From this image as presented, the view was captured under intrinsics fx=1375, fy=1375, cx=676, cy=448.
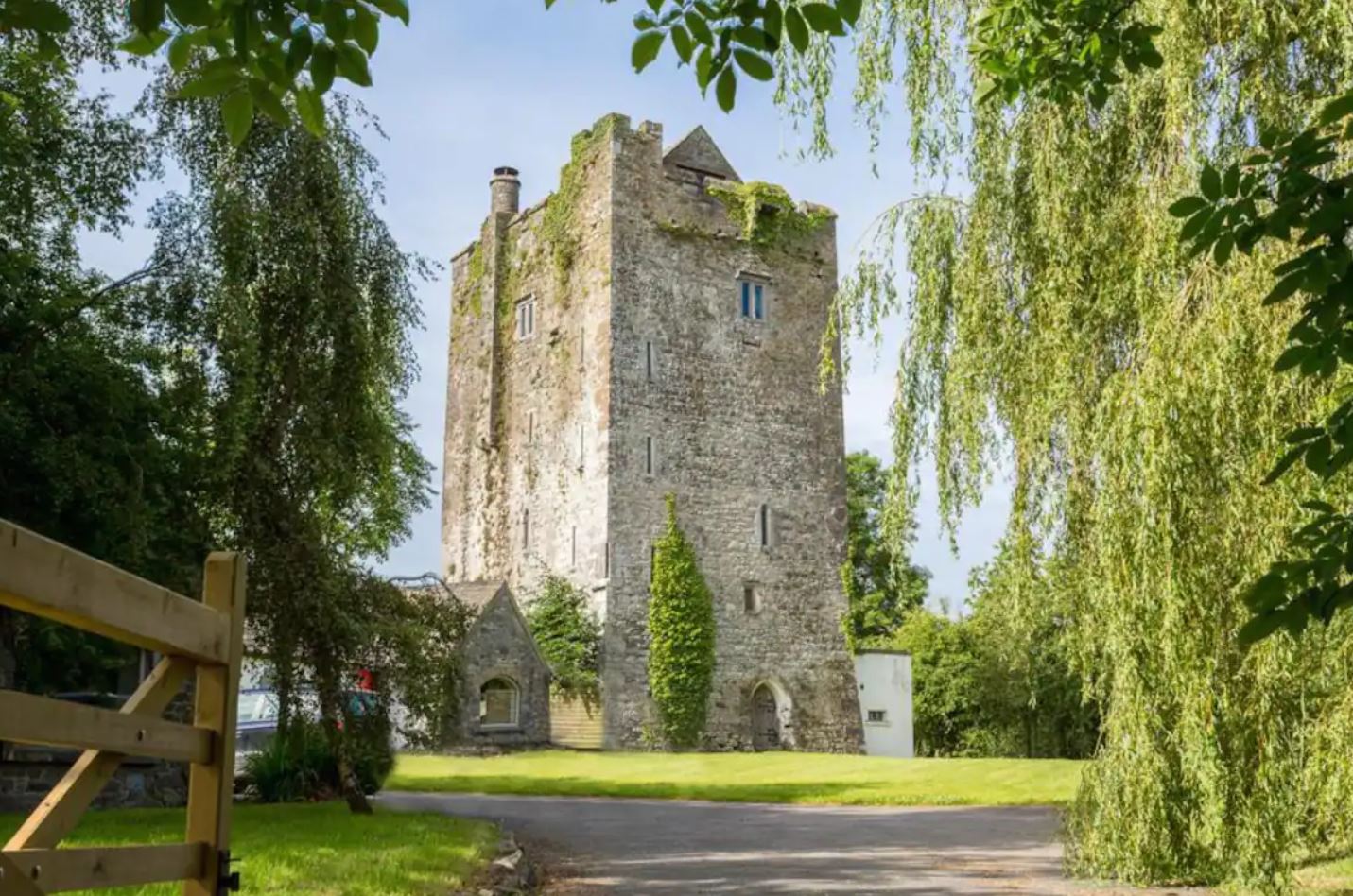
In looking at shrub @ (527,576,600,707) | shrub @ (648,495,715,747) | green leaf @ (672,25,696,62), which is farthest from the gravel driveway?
shrub @ (648,495,715,747)

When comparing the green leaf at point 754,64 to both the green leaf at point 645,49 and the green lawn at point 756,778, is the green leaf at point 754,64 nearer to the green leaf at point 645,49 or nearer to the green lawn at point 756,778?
the green leaf at point 645,49

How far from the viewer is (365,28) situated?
3.79m

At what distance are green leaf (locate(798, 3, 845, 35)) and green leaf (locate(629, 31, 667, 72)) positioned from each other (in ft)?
1.42

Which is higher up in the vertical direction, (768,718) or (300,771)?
(768,718)

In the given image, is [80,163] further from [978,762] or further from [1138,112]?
[978,762]

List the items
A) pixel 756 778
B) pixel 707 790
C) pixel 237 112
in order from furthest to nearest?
pixel 756 778 < pixel 707 790 < pixel 237 112

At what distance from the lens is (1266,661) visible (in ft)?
26.5

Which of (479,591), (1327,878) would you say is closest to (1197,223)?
(1327,878)

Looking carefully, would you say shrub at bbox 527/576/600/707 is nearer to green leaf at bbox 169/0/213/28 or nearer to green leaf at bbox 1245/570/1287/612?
green leaf at bbox 1245/570/1287/612

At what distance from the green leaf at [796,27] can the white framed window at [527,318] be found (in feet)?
111

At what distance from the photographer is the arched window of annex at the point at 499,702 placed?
32.2 m

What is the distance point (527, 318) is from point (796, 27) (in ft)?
113

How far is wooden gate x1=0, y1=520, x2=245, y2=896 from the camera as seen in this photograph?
2.79m

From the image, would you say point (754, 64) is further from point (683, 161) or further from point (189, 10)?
point (683, 161)
